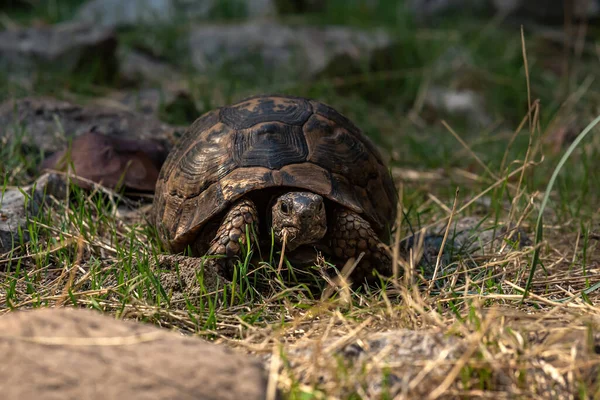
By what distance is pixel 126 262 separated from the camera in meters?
2.45

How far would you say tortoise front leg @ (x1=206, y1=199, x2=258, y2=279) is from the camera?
2473mm

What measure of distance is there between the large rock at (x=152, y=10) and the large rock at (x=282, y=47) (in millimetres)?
799

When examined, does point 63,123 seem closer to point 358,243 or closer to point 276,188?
point 276,188

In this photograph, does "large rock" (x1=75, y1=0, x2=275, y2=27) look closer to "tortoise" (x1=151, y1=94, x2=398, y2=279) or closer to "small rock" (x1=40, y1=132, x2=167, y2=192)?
"small rock" (x1=40, y1=132, x2=167, y2=192)

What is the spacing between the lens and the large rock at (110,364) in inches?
53.5

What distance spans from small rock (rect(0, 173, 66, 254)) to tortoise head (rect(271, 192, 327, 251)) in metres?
1.02

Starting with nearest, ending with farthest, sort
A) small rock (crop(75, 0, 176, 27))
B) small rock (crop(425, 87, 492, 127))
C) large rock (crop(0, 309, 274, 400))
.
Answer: large rock (crop(0, 309, 274, 400)) → small rock (crop(425, 87, 492, 127)) → small rock (crop(75, 0, 176, 27))

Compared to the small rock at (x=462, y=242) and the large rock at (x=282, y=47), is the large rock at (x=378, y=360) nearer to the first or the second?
the small rock at (x=462, y=242)

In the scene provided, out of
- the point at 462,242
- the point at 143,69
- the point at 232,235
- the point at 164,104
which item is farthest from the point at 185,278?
the point at 143,69

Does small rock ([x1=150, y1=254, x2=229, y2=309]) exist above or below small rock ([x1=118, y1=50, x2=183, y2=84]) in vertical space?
below

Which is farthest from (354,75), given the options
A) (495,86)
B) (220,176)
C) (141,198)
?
(220,176)

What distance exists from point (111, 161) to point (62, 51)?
2498mm

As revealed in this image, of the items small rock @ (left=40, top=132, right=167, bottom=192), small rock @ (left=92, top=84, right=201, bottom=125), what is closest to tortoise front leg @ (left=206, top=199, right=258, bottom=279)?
small rock @ (left=40, top=132, right=167, bottom=192)

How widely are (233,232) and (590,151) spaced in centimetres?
298
